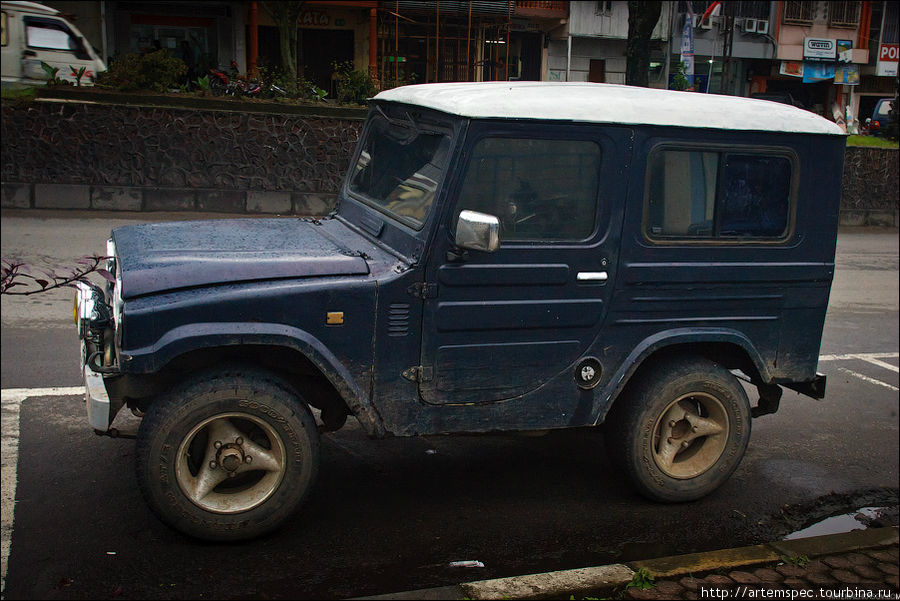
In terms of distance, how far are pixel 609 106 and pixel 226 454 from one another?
8.19ft

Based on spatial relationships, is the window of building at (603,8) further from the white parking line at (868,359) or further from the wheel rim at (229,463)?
the wheel rim at (229,463)

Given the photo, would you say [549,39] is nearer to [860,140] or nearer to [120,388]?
[860,140]

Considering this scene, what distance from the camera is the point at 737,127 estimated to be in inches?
183

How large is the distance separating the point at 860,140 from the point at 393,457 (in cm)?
2077

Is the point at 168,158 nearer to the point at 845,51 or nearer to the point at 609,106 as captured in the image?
the point at 609,106

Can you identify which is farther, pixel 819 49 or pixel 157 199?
pixel 819 49

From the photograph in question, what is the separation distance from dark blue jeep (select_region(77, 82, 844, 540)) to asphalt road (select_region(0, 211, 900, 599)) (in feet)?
0.84

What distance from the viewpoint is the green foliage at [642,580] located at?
12.5ft

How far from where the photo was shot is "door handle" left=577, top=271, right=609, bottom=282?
447 cm

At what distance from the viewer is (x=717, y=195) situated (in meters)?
4.71

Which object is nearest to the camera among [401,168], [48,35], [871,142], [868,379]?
[401,168]

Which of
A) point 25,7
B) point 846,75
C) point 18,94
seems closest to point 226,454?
point 18,94

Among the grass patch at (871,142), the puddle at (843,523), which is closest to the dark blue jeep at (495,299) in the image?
the puddle at (843,523)

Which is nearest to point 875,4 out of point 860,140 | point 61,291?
point 860,140
